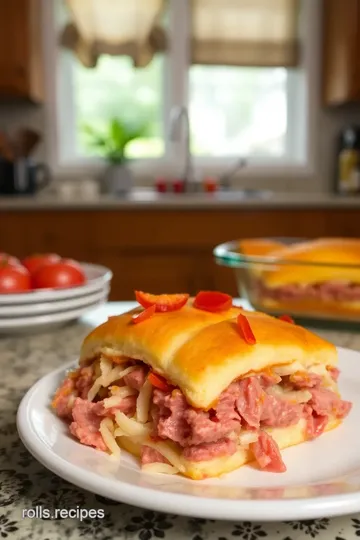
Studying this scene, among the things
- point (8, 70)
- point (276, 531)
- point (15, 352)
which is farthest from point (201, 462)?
point (8, 70)

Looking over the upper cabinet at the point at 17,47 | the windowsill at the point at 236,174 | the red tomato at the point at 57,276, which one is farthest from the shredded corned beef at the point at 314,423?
the windowsill at the point at 236,174

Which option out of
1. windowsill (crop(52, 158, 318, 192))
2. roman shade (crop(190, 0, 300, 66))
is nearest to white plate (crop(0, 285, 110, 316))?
windowsill (crop(52, 158, 318, 192))

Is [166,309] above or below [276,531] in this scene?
above

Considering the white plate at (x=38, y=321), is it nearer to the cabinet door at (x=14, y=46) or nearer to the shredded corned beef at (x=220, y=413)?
the shredded corned beef at (x=220, y=413)

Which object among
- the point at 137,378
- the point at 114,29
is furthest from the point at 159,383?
the point at 114,29

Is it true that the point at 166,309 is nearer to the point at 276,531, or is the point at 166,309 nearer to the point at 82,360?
the point at 82,360

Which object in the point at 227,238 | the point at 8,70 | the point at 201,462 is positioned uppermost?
the point at 8,70

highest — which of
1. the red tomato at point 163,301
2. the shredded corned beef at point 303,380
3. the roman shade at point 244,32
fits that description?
the roman shade at point 244,32
